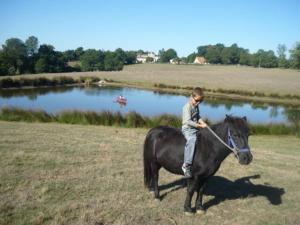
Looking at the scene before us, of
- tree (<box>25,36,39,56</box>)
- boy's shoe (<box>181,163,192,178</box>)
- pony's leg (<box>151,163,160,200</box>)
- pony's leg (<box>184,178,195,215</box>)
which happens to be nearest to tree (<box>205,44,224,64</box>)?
tree (<box>25,36,39,56</box>)

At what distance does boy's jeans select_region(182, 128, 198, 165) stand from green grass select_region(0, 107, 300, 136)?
10299 mm

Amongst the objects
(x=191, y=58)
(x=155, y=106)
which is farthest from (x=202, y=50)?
(x=155, y=106)

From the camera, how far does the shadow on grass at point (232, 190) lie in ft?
24.7

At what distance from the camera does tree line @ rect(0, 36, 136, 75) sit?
68.7 m

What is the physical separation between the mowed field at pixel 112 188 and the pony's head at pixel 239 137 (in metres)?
1.36

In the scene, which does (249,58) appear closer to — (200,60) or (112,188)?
(200,60)

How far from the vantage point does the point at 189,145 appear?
6203 millimetres

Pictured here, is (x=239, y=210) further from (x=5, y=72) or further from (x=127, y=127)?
(x=5, y=72)

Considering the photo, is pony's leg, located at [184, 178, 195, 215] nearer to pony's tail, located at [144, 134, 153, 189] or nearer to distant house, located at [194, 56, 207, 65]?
pony's tail, located at [144, 134, 153, 189]

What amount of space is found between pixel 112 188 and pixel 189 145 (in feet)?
6.95

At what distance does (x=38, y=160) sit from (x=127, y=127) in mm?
7926

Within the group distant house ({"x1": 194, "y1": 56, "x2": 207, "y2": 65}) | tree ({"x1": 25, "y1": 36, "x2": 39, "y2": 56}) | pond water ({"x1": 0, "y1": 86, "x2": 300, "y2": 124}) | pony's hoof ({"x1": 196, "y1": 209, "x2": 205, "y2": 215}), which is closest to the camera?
pony's hoof ({"x1": 196, "y1": 209, "x2": 205, "y2": 215})

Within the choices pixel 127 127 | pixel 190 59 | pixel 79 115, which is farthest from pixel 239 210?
pixel 190 59

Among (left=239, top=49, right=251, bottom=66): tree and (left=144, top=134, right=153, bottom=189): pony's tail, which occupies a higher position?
(left=239, top=49, right=251, bottom=66): tree
